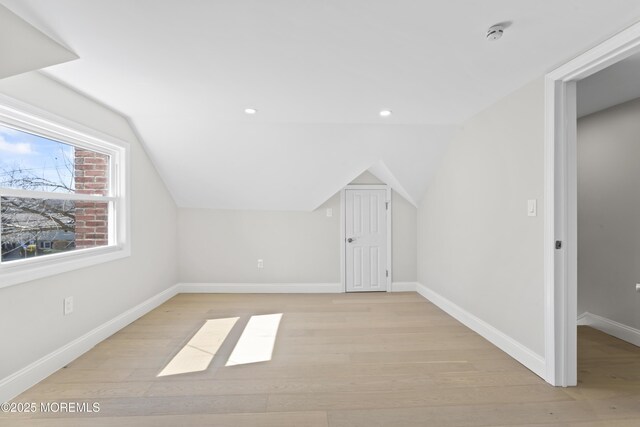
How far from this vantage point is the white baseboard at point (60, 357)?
1.99m

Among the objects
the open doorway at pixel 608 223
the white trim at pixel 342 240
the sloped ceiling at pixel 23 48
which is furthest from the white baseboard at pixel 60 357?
the open doorway at pixel 608 223

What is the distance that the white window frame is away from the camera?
2.08 metres

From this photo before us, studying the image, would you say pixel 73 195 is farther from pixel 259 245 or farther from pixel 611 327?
pixel 611 327

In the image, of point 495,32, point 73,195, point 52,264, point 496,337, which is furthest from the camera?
point 496,337

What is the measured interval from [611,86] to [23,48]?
164 inches

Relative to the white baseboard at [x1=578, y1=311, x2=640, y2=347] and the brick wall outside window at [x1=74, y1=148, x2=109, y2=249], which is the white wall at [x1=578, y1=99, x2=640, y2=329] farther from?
the brick wall outside window at [x1=74, y1=148, x2=109, y2=249]

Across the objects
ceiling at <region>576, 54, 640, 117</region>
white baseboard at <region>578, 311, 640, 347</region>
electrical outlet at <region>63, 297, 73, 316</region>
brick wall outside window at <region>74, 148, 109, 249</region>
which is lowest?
white baseboard at <region>578, 311, 640, 347</region>

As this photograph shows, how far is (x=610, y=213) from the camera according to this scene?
3064mm

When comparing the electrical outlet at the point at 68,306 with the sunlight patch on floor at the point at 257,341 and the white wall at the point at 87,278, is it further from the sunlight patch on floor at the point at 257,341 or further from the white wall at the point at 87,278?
the sunlight patch on floor at the point at 257,341

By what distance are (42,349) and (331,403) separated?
2.11m

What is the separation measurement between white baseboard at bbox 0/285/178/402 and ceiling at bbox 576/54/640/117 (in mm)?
4575

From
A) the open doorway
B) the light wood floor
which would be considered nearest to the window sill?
the light wood floor

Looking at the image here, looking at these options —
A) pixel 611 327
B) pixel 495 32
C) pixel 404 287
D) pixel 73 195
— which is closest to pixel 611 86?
pixel 495 32

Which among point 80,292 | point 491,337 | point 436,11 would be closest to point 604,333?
point 491,337
